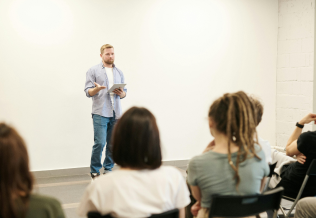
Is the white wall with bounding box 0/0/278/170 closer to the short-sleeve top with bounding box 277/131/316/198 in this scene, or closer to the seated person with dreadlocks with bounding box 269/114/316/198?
the seated person with dreadlocks with bounding box 269/114/316/198

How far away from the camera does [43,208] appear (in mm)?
1128

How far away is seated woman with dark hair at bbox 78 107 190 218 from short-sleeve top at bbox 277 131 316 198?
1231mm

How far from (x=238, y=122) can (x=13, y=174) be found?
39.7 inches

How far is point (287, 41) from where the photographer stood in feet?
18.0

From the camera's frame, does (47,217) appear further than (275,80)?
No

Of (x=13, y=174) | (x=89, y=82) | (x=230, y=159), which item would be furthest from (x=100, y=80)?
(x=13, y=174)

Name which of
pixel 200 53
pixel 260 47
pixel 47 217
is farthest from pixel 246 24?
pixel 47 217

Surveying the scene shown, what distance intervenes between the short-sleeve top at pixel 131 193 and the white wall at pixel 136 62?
3.34 metres

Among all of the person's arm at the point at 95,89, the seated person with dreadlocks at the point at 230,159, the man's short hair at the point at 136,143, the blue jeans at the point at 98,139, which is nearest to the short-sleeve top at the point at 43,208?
the man's short hair at the point at 136,143

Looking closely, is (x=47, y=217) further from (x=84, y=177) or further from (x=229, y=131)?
(x=84, y=177)

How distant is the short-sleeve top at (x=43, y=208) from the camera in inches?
44.1

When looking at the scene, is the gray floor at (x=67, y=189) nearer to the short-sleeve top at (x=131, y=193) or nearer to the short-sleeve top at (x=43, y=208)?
the short-sleeve top at (x=131, y=193)

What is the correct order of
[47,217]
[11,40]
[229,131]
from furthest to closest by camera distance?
[11,40], [229,131], [47,217]

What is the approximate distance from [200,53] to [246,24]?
972mm
